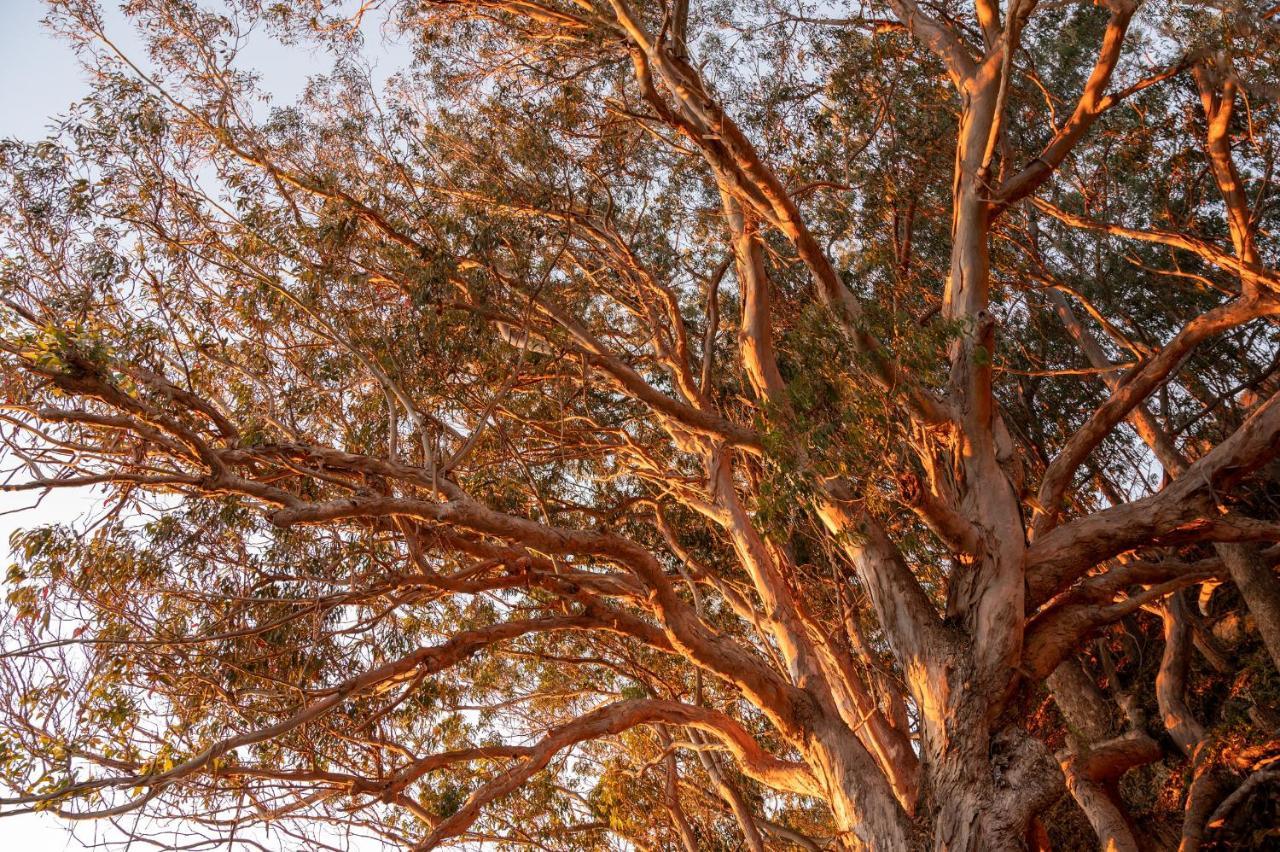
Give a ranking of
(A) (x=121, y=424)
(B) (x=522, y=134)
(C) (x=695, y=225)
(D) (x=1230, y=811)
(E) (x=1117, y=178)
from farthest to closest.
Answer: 1. (C) (x=695, y=225)
2. (E) (x=1117, y=178)
3. (B) (x=522, y=134)
4. (D) (x=1230, y=811)
5. (A) (x=121, y=424)

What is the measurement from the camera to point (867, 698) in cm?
832

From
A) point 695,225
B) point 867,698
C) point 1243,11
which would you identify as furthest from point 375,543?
point 1243,11

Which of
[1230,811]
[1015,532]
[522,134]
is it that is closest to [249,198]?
[522,134]

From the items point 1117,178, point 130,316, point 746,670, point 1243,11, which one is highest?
point 1117,178

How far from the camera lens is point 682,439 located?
352 inches

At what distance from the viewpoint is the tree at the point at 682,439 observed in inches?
236

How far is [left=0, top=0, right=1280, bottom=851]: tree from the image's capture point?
6.00m

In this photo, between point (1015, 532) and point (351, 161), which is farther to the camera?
point (351, 161)

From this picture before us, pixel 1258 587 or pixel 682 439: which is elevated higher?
pixel 682 439

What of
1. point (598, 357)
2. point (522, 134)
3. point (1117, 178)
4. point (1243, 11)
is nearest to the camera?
point (1243, 11)

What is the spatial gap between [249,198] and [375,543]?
3462mm

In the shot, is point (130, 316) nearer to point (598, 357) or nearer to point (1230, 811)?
point (598, 357)

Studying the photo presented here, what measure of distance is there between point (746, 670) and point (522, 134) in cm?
546

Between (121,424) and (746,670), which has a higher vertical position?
(121,424)
